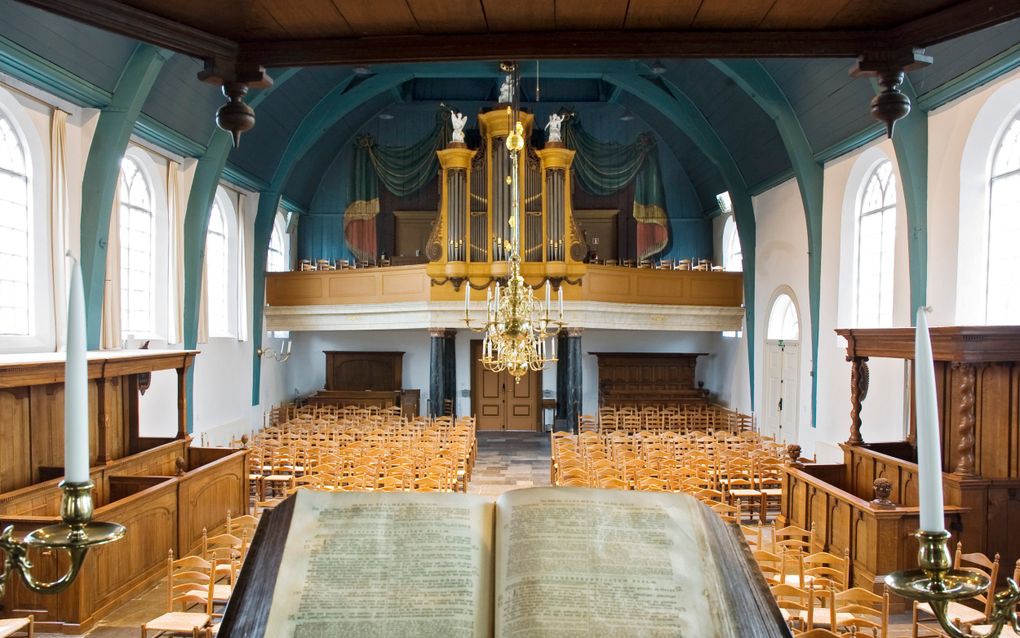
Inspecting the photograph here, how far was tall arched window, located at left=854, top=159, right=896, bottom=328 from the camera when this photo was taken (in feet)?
38.8

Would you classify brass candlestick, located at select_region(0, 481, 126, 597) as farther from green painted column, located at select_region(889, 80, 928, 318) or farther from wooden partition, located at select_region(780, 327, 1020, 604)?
green painted column, located at select_region(889, 80, 928, 318)

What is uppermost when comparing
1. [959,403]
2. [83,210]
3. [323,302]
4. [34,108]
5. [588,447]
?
[34,108]

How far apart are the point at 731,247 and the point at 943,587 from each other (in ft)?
61.5

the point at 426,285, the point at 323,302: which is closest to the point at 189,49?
the point at 426,285

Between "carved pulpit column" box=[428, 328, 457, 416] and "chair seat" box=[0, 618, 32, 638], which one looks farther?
"carved pulpit column" box=[428, 328, 457, 416]

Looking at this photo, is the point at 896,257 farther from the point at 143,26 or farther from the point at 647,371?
the point at 143,26

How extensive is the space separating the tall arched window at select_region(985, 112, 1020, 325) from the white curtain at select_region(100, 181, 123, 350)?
496 inches

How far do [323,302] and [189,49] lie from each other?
51.2 feet

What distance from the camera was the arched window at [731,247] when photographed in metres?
18.8

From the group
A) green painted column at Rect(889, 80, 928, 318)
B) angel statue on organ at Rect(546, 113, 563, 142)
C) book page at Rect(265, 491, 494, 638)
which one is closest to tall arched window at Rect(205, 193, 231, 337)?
angel statue on organ at Rect(546, 113, 563, 142)

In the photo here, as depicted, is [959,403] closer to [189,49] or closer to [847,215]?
[847,215]

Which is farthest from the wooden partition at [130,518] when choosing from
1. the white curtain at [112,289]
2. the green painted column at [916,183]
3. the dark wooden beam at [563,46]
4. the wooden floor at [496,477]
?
the green painted column at [916,183]

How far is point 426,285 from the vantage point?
16.5m

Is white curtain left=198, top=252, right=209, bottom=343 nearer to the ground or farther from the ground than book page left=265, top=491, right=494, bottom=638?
farther from the ground
